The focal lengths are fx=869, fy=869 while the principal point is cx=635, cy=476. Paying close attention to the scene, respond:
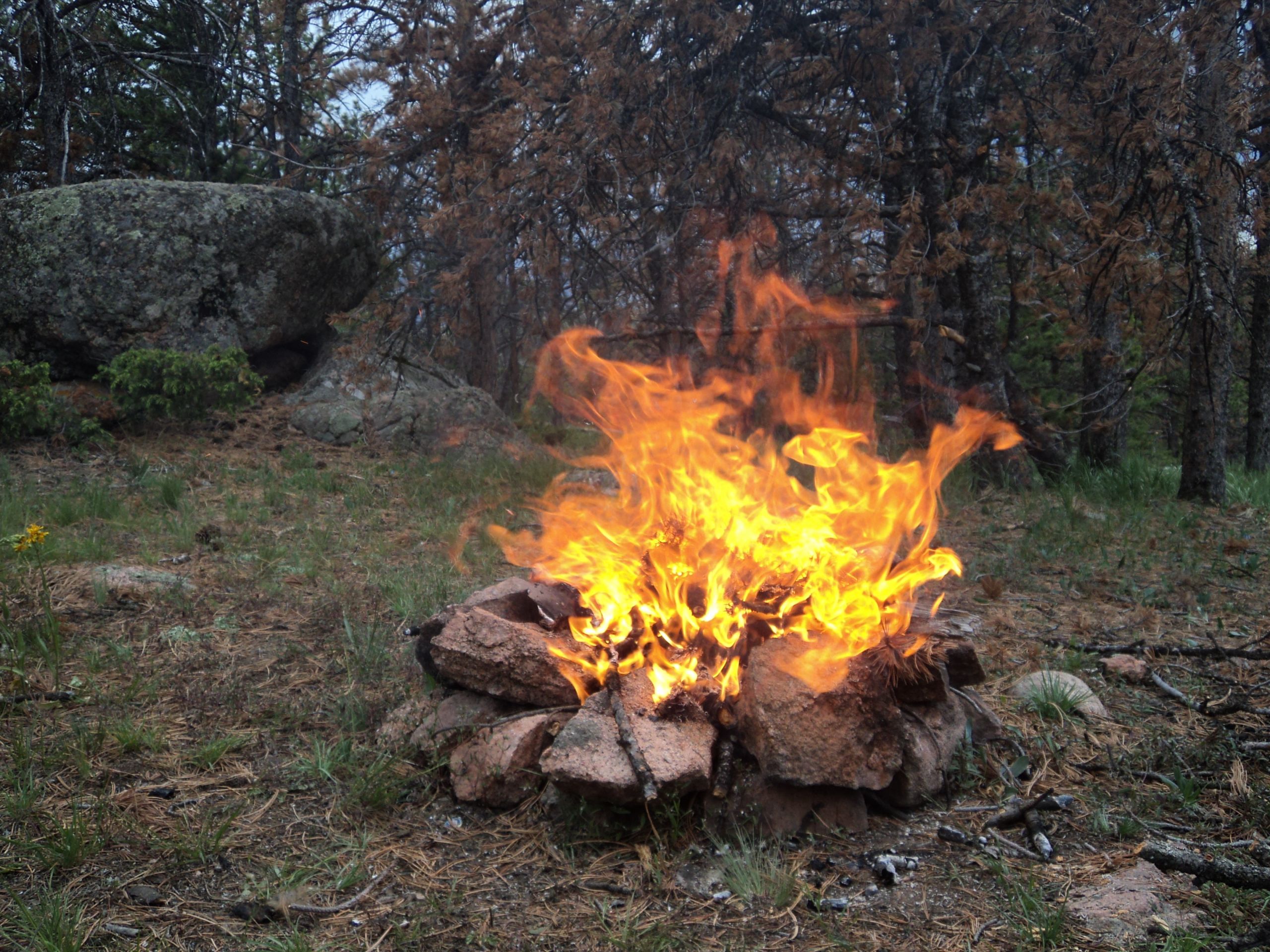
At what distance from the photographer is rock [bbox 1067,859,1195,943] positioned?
233 centimetres

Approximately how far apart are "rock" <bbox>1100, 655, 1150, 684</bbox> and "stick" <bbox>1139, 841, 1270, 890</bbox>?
5.46 ft

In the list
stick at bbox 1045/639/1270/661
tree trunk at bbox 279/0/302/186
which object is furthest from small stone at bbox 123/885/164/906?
tree trunk at bbox 279/0/302/186

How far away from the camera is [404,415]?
32.4 feet

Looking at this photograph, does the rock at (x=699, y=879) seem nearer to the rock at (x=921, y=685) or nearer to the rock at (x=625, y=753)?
the rock at (x=625, y=753)

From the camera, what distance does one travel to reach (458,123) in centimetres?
709

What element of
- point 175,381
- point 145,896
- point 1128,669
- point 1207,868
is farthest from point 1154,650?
point 175,381

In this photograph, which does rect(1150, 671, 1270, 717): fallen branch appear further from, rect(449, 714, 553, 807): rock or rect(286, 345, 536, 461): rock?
rect(286, 345, 536, 461): rock

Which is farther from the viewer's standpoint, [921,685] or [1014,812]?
[921,685]

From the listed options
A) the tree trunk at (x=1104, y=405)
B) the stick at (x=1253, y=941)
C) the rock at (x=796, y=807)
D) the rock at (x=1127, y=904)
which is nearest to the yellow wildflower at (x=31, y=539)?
the rock at (x=796, y=807)

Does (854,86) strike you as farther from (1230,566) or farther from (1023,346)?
(1023,346)

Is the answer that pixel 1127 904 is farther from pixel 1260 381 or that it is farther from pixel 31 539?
pixel 1260 381

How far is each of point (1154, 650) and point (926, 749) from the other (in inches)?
75.9

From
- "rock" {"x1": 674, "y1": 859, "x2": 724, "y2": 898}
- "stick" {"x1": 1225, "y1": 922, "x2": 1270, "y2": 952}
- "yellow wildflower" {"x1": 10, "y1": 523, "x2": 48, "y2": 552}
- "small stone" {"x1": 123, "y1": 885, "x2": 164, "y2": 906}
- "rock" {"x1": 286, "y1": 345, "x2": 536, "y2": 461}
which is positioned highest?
"rock" {"x1": 286, "y1": 345, "x2": 536, "y2": 461}

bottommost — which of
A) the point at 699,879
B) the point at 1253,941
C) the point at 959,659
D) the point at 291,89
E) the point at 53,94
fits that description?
the point at 699,879
